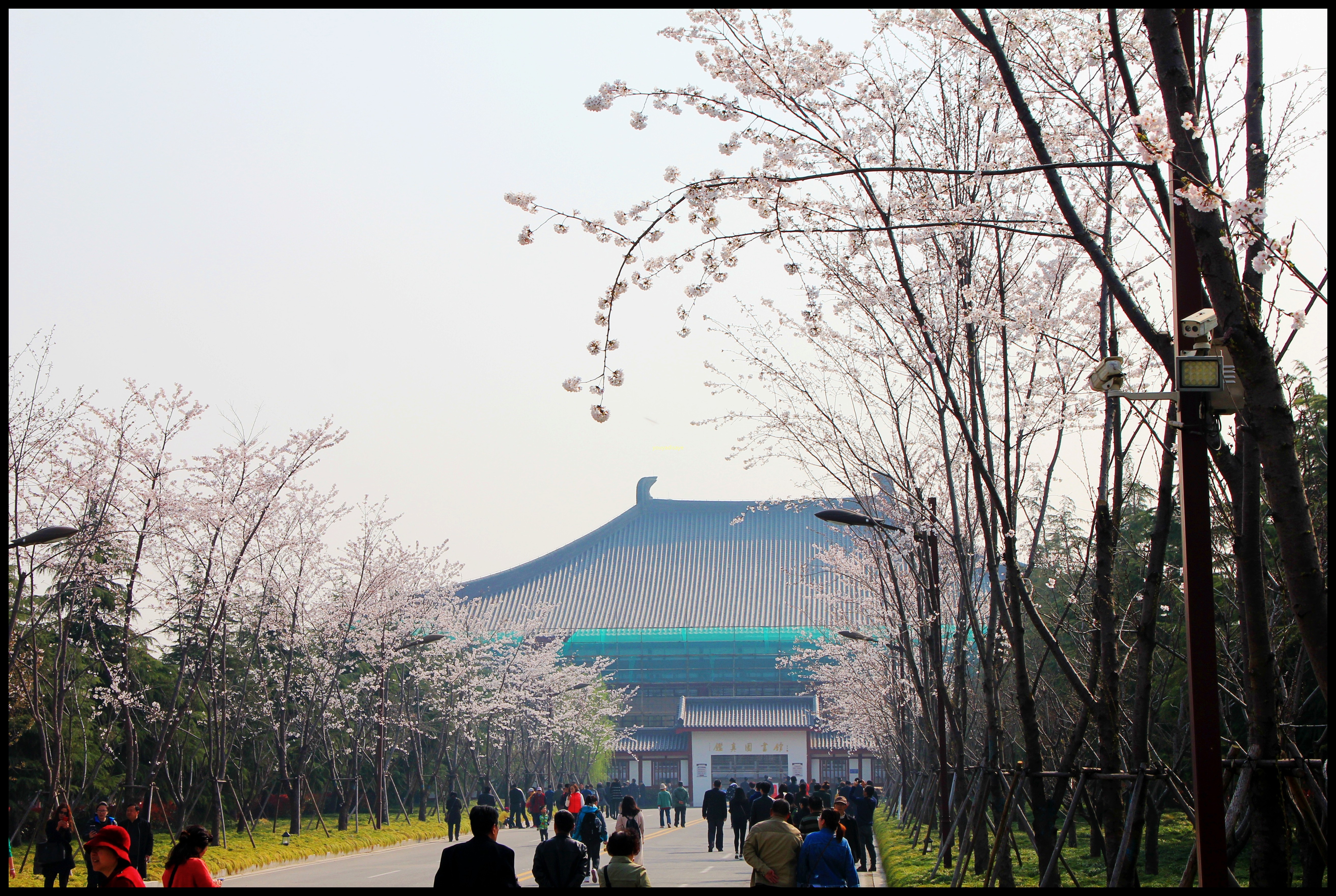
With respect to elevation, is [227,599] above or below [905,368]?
below

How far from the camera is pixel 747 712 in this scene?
180 feet

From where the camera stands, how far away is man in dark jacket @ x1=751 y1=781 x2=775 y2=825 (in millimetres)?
15328

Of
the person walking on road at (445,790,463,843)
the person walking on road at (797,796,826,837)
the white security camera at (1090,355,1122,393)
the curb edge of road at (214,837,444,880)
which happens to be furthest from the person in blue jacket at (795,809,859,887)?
the person walking on road at (445,790,463,843)

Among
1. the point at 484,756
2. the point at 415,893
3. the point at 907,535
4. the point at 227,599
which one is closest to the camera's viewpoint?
the point at 415,893

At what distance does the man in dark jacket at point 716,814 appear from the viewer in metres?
21.7

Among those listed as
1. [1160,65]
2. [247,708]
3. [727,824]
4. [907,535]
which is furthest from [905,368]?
[727,824]

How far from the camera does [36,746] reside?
20938 millimetres

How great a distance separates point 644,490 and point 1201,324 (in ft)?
204

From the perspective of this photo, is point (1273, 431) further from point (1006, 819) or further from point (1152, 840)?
point (1152, 840)

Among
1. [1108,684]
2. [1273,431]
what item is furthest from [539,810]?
[1273,431]

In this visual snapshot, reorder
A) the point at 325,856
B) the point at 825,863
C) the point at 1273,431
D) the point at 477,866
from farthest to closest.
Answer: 1. the point at 325,856
2. the point at 825,863
3. the point at 477,866
4. the point at 1273,431

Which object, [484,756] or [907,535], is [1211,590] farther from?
[484,756]

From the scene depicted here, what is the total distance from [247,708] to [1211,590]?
82.1 ft

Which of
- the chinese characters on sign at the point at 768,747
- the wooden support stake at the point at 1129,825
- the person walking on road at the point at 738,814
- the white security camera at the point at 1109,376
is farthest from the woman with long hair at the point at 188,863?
the chinese characters on sign at the point at 768,747
